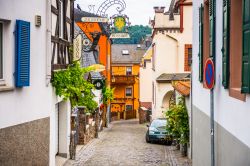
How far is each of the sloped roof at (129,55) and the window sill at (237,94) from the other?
6383cm

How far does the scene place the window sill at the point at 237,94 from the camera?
270 inches

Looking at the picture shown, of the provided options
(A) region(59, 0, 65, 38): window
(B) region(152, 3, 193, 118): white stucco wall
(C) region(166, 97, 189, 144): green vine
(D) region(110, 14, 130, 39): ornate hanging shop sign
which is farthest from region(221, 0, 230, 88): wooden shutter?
(B) region(152, 3, 193, 118): white stucco wall

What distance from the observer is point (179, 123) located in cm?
1930

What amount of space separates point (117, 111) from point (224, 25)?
2405 inches

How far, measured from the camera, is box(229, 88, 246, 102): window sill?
6.85 metres

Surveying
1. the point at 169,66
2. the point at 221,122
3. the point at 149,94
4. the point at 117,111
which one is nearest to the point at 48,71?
the point at 221,122

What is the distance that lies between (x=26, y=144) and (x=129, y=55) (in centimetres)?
6259

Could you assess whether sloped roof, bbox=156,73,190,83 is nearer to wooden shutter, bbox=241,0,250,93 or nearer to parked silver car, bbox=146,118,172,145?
parked silver car, bbox=146,118,172,145

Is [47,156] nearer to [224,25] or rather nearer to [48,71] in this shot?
[48,71]

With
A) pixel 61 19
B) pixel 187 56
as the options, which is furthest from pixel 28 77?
pixel 187 56

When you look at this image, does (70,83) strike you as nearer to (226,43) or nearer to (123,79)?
(226,43)

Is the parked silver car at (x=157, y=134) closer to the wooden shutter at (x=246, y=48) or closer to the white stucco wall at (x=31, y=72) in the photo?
the white stucco wall at (x=31, y=72)

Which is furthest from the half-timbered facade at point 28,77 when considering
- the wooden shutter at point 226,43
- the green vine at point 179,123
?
the green vine at point 179,123

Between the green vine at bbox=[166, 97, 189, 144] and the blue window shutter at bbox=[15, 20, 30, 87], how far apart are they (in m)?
9.15
